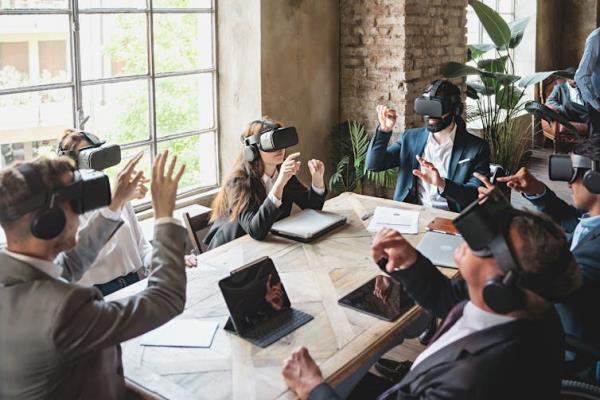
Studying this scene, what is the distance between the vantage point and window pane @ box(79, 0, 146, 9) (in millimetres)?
3971

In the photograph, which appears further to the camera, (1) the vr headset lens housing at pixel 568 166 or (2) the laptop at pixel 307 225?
(2) the laptop at pixel 307 225

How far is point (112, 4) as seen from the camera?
4.14m

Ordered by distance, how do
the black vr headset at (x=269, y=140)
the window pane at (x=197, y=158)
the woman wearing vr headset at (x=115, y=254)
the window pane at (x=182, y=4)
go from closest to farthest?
the woman wearing vr headset at (x=115, y=254), the black vr headset at (x=269, y=140), the window pane at (x=182, y=4), the window pane at (x=197, y=158)

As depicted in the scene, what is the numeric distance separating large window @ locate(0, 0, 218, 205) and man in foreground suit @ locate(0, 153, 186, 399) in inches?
83.8

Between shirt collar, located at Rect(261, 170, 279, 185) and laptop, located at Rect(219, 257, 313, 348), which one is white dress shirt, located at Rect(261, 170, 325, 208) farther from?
laptop, located at Rect(219, 257, 313, 348)

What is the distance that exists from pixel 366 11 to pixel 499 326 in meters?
4.14

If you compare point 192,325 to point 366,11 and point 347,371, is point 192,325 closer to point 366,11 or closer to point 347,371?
point 347,371

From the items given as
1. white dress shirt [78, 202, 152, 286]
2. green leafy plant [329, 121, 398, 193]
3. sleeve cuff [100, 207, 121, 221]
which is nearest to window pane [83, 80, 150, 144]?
white dress shirt [78, 202, 152, 286]

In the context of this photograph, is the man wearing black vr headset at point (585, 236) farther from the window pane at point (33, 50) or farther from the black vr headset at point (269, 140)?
the window pane at point (33, 50)

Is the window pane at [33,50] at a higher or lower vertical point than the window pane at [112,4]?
lower

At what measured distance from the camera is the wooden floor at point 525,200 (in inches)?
150

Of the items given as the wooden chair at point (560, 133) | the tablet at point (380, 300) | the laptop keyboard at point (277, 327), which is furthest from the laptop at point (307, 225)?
the wooden chair at point (560, 133)

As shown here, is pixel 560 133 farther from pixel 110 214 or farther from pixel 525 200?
pixel 110 214

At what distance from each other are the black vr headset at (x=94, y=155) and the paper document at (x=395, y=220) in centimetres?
127
